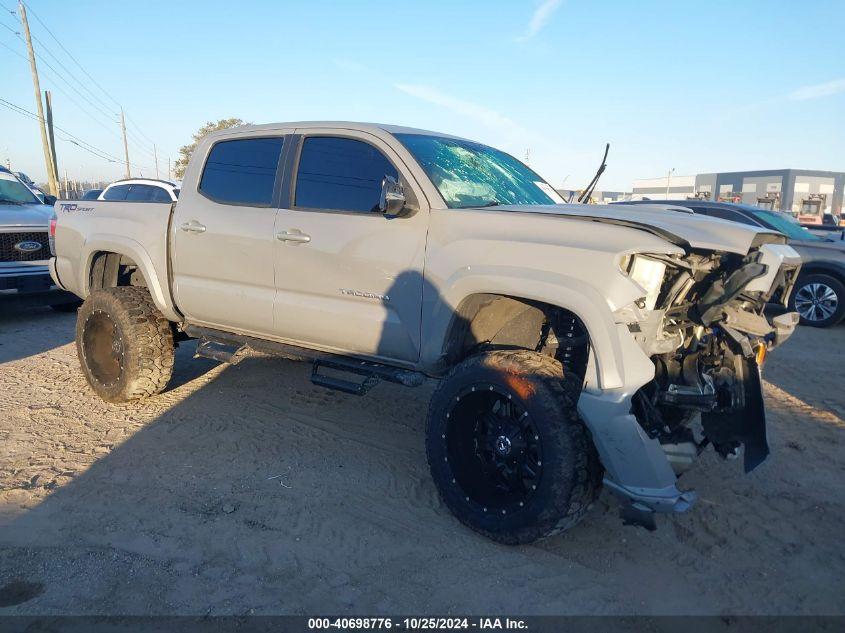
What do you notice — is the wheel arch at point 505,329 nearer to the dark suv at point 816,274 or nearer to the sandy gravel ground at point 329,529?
the sandy gravel ground at point 329,529

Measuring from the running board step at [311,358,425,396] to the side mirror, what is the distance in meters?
0.98

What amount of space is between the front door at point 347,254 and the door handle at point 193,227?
0.78 meters

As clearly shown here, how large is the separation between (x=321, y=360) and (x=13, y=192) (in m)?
7.84

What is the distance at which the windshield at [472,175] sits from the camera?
3.82m

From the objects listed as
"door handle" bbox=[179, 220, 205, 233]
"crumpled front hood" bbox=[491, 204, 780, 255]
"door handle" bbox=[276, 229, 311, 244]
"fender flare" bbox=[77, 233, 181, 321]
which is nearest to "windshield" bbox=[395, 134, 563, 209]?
"crumpled front hood" bbox=[491, 204, 780, 255]

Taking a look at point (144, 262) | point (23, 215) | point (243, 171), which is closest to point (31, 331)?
point (23, 215)

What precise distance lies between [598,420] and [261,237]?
2.57 meters

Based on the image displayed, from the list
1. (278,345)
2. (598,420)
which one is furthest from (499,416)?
(278,345)

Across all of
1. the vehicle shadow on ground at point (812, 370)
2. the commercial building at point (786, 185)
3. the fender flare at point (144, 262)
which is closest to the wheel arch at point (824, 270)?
the vehicle shadow on ground at point (812, 370)

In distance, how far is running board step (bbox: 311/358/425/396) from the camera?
3805mm

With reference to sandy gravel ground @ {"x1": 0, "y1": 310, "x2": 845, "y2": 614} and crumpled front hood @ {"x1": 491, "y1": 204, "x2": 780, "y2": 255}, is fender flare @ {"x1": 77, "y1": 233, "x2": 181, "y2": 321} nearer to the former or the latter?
sandy gravel ground @ {"x1": 0, "y1": 310, "x2": 845, "y2": 614}

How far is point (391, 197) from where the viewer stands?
3.45 meters

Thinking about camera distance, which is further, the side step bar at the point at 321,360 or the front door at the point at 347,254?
the side step bar at the point at 321,360

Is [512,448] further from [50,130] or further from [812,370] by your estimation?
[50,130]
